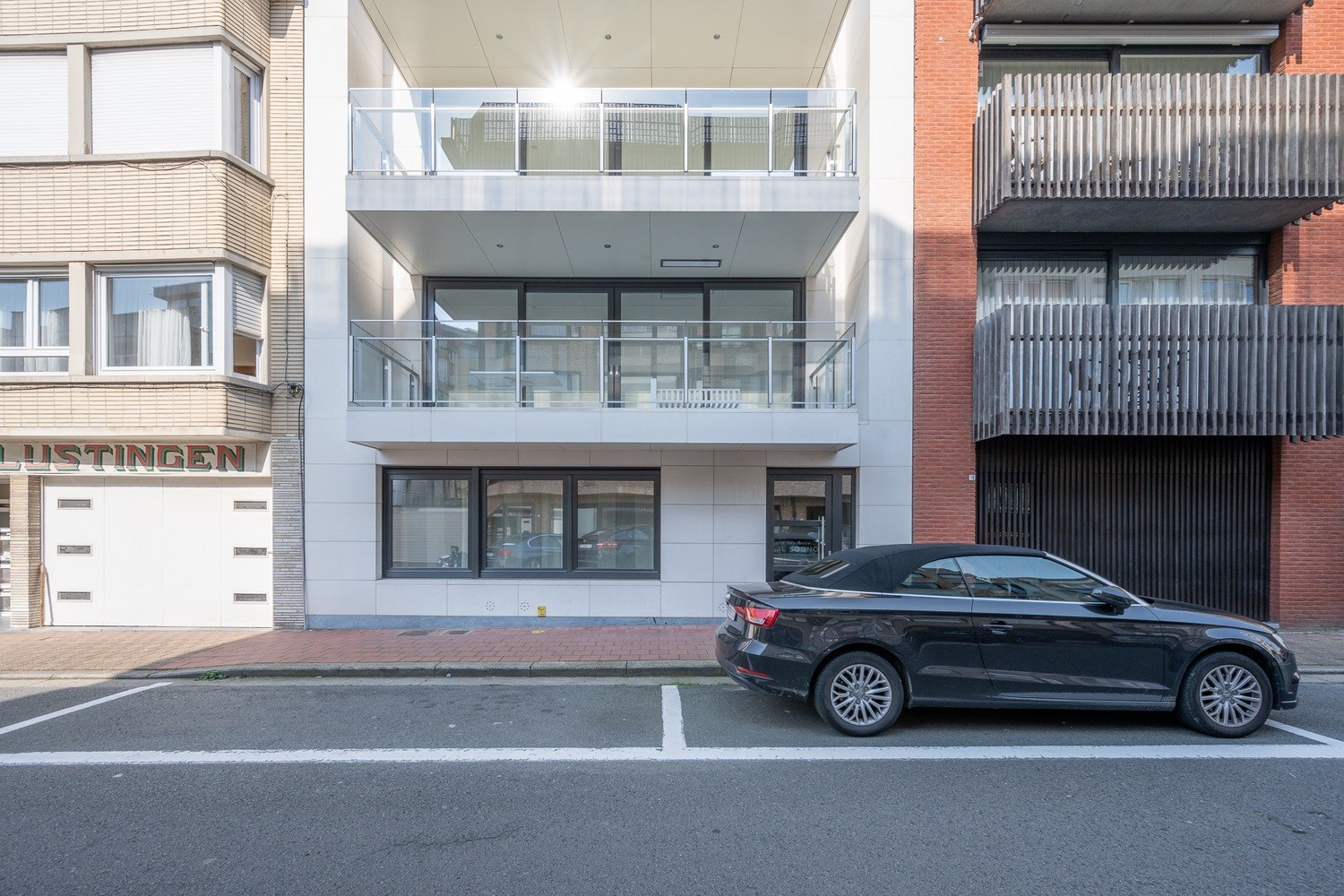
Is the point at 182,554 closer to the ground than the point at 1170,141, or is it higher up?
closer to the ground

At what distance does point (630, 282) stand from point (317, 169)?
481 centimetres

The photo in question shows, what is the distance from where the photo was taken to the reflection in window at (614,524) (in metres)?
9.76

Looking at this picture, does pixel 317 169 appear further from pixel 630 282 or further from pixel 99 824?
pixel 99 824

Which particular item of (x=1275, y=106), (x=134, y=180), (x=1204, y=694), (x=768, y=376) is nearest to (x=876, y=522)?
(x=768, y=376)

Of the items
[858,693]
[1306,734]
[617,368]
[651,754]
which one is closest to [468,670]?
[651,754]

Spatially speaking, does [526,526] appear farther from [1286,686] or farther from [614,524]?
[1286,686]

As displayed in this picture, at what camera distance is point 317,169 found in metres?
9.52

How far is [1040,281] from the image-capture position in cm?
952

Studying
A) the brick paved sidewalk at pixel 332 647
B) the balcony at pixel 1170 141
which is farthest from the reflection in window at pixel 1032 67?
the brick paved sidewalk at pixel 332 647

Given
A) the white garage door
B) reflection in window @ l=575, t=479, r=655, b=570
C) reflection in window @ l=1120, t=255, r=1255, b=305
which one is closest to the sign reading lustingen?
the white garage door

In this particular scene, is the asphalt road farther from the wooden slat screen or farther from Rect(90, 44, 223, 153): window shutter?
Rect(90, 44, 223, 153): window shutter

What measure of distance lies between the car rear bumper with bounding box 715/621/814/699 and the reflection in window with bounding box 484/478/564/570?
482 cm

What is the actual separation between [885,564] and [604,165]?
6.47 metres

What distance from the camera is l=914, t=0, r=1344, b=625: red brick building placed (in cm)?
825
